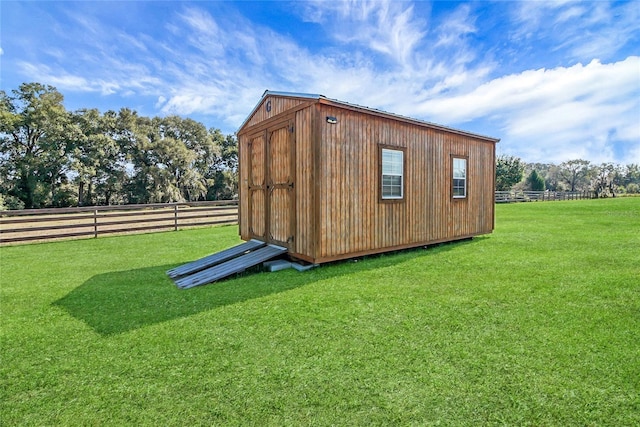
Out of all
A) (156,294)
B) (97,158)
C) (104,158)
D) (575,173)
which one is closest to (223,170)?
(104,158)

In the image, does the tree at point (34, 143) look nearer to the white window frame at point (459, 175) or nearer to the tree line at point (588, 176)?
the white window frame at point (459, 175)

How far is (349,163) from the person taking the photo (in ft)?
19.3

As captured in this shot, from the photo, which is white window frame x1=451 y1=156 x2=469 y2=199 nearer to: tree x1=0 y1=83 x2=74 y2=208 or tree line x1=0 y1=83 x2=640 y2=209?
tree line x1=0 y1=83 x2=640 y2=209

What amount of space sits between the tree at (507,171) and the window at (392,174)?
30934 mm

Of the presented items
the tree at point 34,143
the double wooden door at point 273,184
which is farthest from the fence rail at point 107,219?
the tree at point 34,143

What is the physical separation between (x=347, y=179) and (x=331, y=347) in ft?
11.8

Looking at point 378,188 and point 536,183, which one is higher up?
point 536,183

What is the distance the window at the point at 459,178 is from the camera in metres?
8.03

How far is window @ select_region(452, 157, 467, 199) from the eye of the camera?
8.03 metres

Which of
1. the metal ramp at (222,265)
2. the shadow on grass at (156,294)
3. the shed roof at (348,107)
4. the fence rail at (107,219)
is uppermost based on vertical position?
the shed roof at (348,107)

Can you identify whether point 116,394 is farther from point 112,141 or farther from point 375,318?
point 112,141

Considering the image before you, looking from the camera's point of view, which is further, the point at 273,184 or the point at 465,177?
the point at 465,177

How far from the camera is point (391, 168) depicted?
6.59 metres

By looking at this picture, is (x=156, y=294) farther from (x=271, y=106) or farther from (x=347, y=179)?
(x=271, y=106)
